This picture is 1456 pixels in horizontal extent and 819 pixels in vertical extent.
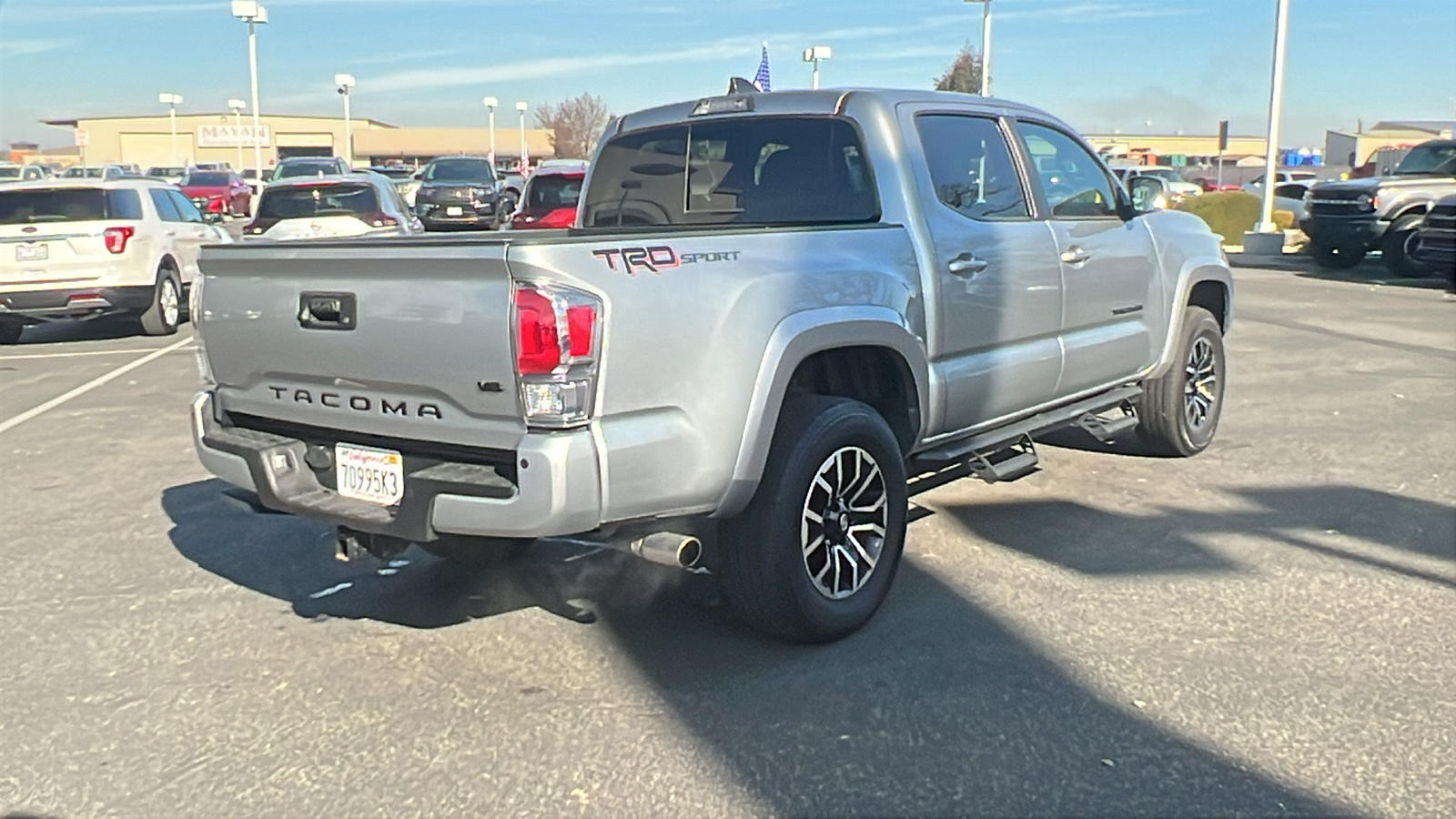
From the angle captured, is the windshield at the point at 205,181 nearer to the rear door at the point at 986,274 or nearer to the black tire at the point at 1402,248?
the black tire at the point at 1402,248

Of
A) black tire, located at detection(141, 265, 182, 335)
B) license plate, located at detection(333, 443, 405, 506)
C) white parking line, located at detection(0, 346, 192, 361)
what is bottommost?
white parking line, located at detection(0, 346, 192, 361)

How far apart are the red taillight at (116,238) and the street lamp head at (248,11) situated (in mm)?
25389

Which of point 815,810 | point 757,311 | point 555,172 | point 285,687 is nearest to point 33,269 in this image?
point 555,172

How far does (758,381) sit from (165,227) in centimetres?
1123

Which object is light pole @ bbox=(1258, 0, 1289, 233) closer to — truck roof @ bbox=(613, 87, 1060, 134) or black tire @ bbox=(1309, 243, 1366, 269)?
black tire @ bbox=(1309, 243, 1366, 269)

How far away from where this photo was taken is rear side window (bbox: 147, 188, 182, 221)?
1337cm

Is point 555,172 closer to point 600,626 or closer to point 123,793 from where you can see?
point 600,626

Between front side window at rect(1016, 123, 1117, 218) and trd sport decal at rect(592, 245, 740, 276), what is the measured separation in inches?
99.3

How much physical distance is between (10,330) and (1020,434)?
39.2 ft

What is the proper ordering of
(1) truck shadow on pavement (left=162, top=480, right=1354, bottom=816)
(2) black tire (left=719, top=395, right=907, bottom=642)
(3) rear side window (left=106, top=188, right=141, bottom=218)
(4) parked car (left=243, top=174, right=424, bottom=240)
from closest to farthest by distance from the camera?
(1) truck shadow on pavement (left=162, top=480, right=1354, bottom=816) → (2) black tire (left=719, top=395, right=907, bottom=642) → (3) rear side window (left=106, top=188, right=141, bottom=218) → (4) parked car (left=243, top=174, right=424, bottom=240)

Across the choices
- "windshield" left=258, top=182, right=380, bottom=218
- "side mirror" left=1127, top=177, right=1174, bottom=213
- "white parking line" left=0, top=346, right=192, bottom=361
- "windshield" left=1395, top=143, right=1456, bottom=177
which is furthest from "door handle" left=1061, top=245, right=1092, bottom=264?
"windshield" left=1395, top=143, right=1456, bottom=177

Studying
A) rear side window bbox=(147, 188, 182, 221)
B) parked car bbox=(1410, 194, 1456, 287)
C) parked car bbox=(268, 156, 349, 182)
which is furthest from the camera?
parked car bbox=(268, 156, 349, 182)

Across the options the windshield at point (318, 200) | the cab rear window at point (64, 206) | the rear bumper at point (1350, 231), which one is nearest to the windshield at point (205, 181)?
the windshield at point (318, 200)

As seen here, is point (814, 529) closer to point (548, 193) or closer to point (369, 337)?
point (369, 337)
